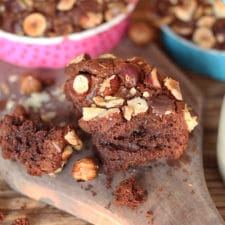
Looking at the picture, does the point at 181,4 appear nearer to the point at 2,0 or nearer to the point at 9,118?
the point at 2,0

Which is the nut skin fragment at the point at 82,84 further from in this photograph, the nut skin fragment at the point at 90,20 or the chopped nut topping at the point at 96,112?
the nut skin fragment at the point at 90,20

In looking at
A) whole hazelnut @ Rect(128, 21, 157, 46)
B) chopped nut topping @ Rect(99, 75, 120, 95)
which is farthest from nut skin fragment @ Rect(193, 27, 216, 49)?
chopped nut topping @ Rect(99, 75, 120, 95)

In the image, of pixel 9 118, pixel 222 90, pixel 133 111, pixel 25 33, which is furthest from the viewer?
pixel 222 90

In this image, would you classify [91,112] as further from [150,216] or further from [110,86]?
[150,216]

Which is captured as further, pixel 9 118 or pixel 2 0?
pixel 2 0

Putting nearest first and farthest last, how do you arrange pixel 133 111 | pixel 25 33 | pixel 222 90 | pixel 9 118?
pixel 133 111, pixel 9 118, pixel 25 33, pixel 222 90

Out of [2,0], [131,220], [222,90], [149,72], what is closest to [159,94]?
[149,72]

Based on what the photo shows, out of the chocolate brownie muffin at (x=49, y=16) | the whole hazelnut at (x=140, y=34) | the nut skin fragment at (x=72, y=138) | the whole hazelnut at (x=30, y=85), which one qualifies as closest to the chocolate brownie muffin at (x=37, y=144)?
the nut skin fragment at (x=72, y=138)
